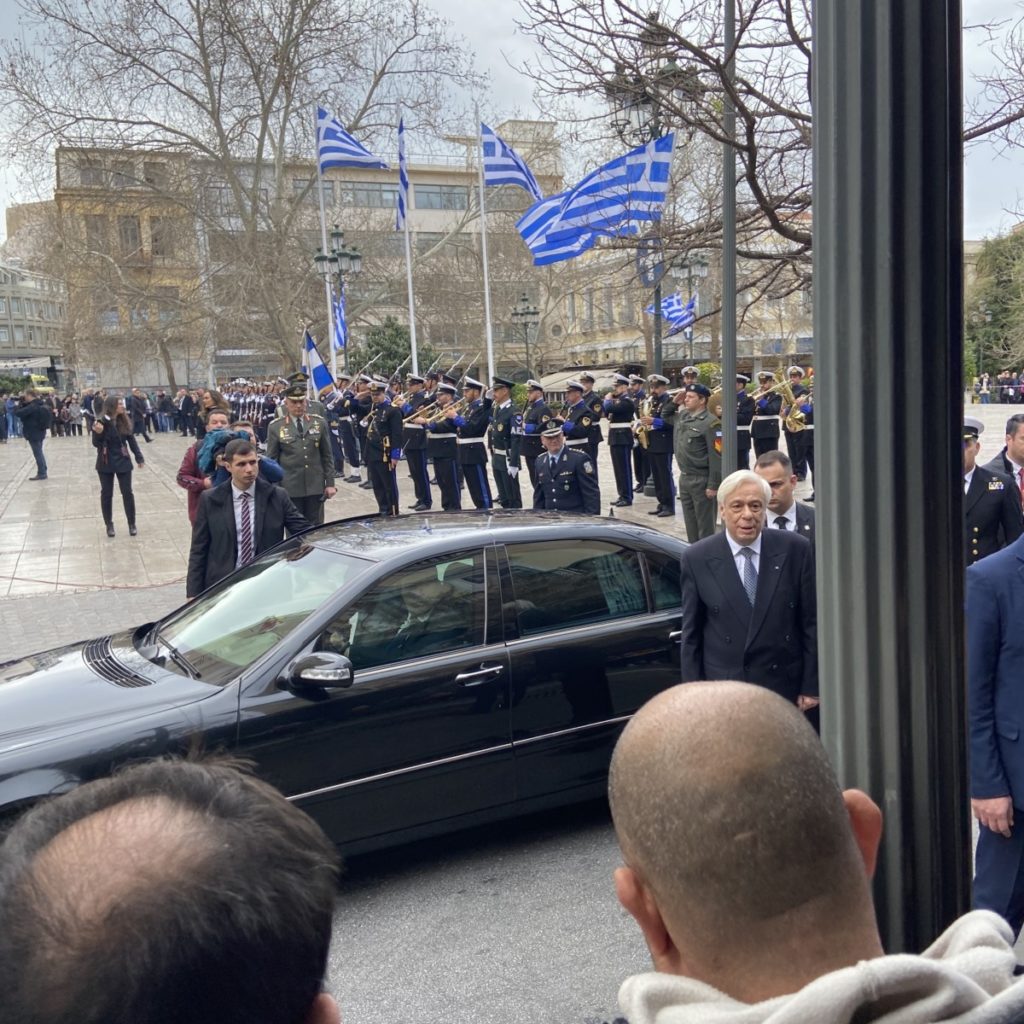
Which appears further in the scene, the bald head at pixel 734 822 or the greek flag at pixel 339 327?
the greek flag at pixel 339 327

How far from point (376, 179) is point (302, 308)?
27.6 m

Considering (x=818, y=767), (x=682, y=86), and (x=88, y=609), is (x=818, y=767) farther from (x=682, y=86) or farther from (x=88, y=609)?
(x=88, y=609)

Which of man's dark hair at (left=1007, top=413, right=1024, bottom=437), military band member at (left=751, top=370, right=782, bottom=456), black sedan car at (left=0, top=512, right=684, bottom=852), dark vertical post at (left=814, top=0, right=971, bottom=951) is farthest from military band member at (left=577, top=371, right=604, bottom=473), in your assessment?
dark vertical post at (left=814, top=0, right=971, bottom=951)

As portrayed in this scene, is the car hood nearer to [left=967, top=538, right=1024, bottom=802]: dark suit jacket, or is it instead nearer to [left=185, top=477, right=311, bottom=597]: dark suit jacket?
[left=185, top=477, right=311, bottom=597]: dark suit jacket

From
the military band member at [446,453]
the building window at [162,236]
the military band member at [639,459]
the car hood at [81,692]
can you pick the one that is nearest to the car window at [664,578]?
the car hood at [81,692]

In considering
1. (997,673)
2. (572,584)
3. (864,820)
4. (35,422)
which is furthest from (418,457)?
(864,820)

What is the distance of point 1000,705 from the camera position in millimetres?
3260

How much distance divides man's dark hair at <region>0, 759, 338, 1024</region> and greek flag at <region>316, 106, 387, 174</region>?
24.2 metres

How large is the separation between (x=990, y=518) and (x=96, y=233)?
36753 mm

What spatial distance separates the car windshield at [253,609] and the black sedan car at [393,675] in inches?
0.5

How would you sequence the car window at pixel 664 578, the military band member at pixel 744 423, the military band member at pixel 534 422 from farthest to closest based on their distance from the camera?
the military band member at pixel 534 422
the military band member at pixel 744 423
the car window at pixel 664 578

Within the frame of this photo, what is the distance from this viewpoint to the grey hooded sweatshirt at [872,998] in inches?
41.5

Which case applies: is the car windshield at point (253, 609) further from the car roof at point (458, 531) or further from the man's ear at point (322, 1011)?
the man's ear at point (322, 1011)

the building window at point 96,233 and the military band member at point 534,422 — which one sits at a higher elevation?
the building window at point 96,233
